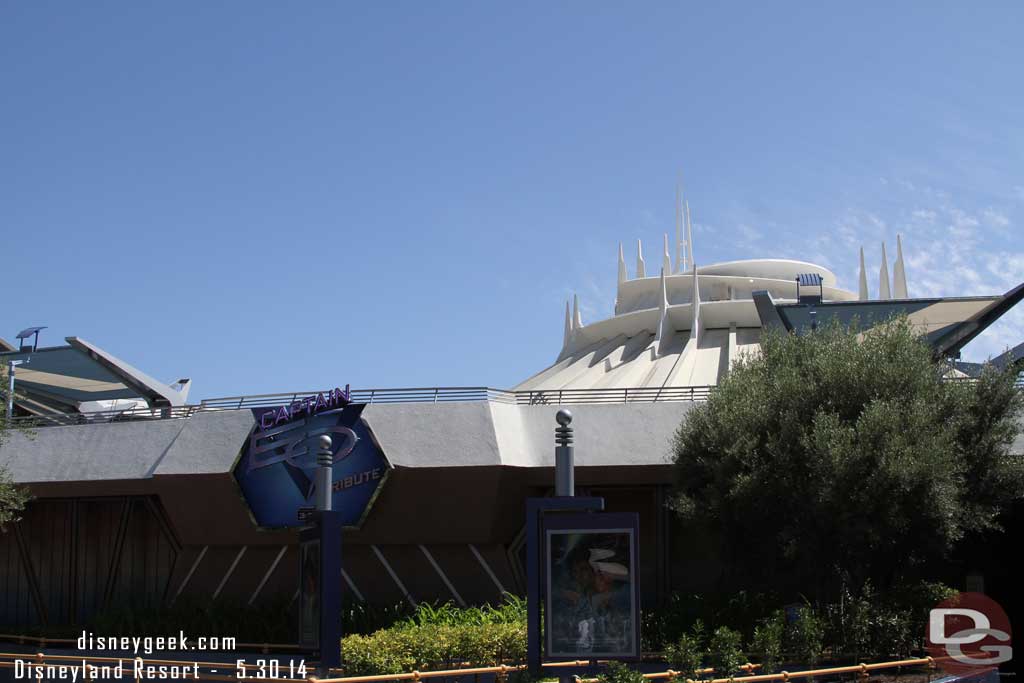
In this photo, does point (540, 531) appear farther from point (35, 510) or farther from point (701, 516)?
point (35, 510)

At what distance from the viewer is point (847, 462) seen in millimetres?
24484

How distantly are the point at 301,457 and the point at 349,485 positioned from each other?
156 centimetres

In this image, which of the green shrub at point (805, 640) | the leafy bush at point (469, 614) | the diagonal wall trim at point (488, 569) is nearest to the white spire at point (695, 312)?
the diagonal wall trim at point (488, 569)

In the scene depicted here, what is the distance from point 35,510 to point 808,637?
24152 millimetres

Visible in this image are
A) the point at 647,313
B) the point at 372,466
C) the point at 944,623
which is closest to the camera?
the point at 944,623

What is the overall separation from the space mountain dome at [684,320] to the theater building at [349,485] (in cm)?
577

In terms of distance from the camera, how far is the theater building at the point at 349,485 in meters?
30.0

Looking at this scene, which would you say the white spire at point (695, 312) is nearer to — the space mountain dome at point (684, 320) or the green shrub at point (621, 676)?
the space mountain dome at point (684, 320)

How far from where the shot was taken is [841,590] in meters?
26.6

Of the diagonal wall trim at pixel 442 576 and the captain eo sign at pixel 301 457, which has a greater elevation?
the captain eo sign at pixel 301 457

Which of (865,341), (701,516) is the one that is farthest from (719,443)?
(865,341)

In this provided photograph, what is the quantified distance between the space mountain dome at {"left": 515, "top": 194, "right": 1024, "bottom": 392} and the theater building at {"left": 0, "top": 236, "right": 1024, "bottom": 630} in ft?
18.9

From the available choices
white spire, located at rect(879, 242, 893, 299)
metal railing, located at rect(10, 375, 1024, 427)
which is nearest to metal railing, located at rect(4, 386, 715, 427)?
metal railing, located at rect(10, 375, 1024, 427)

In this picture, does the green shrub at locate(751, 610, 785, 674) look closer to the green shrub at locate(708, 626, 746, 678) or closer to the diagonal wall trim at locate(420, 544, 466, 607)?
the green shrub at locate(708, 626, 746, 678)
